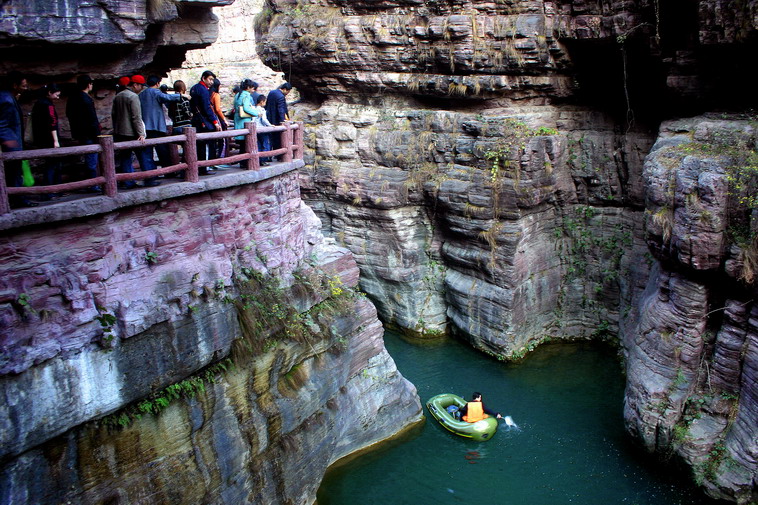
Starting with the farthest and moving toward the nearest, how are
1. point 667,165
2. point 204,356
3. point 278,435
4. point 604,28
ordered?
point 604,28 → point 667,165 → point 278,435 → point 204,356

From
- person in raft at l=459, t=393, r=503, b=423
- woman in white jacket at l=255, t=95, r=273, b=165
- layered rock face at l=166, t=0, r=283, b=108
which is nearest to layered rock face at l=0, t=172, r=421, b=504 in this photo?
woman in white jacket at l=255, t=95, r=273, b=165

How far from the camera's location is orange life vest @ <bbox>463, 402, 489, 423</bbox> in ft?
49.1

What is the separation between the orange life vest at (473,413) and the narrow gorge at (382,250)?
4.80 feet

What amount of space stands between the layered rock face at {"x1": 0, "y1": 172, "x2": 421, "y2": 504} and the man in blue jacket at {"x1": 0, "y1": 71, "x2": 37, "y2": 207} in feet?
3.11

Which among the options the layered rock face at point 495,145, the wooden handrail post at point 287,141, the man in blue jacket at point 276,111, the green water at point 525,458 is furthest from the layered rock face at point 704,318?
the man in blue jacket at point 276,111

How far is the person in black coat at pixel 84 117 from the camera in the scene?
30.6 feet

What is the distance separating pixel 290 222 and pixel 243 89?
2793mm

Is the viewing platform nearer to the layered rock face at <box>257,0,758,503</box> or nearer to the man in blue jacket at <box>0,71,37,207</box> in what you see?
the man in blue jacket at <box>0,71,37,207</box>

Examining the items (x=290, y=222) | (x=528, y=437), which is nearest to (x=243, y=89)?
(x=290, y=222)

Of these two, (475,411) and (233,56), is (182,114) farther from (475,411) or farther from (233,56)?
(233,56)

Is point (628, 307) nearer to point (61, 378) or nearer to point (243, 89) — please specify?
point (243, 89)

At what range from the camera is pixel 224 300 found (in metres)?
10.6

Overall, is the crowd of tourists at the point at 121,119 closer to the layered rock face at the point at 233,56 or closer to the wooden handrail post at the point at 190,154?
the wooden handrail post at the point at 190,154

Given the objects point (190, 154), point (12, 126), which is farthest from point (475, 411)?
point (12, 126)
